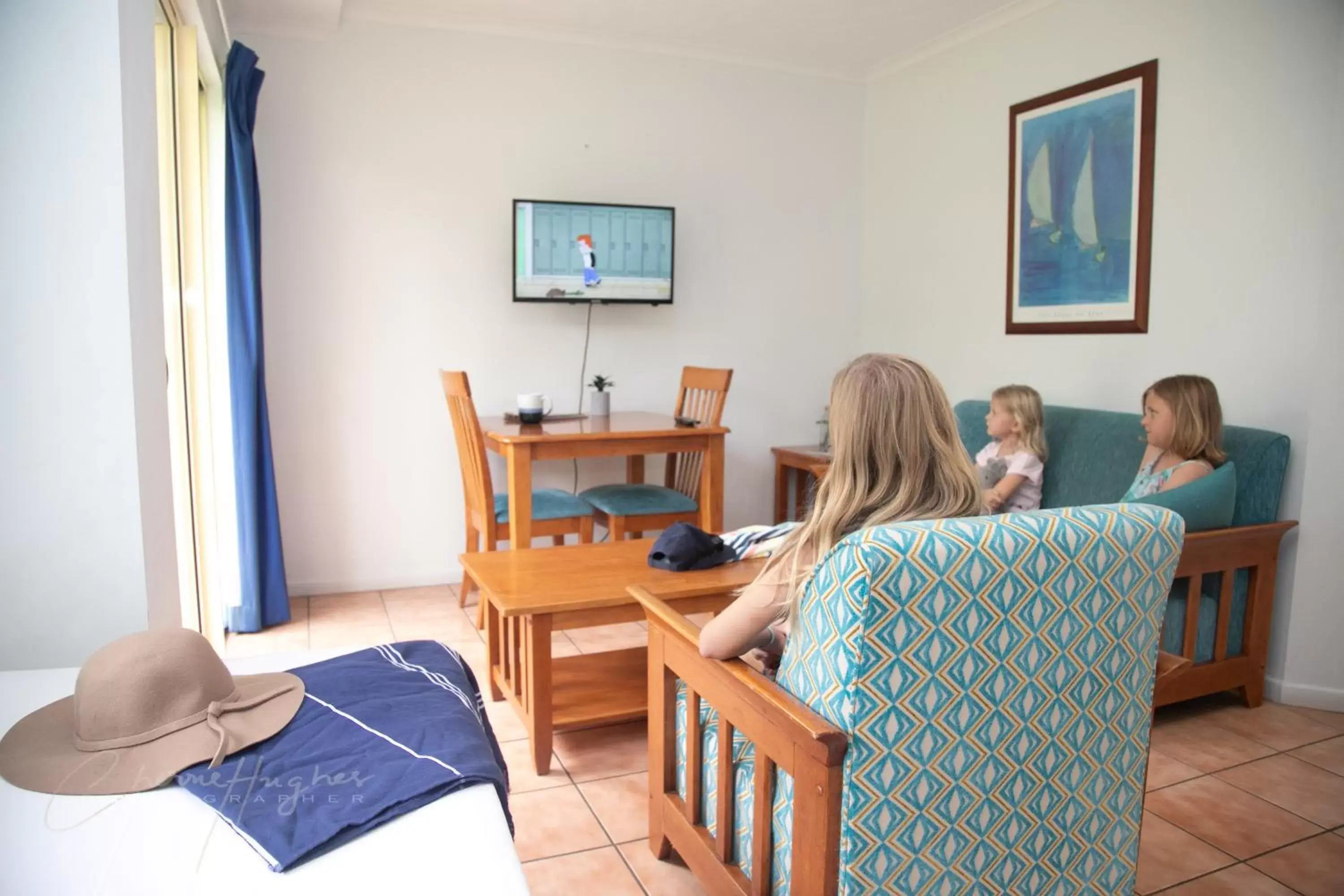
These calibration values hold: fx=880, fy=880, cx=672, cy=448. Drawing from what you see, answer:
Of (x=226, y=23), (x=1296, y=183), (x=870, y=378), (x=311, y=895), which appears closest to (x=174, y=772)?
(x=311, y=895)

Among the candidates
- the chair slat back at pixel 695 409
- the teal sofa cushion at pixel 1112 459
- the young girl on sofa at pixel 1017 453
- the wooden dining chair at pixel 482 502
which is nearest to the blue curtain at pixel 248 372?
the wooden dining chair at pixel 482 502

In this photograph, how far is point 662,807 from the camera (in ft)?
5.94

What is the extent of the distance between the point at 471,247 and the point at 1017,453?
2476 millimetres

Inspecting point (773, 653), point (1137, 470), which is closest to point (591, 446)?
Result: point (773, 653)

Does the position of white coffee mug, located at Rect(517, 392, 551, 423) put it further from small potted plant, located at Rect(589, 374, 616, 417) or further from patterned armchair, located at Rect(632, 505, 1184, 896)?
patterned armchair, located at Rect(632, 505, 1184, 896)

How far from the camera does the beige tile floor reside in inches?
72.8

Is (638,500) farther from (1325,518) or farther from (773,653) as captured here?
(1325,518)

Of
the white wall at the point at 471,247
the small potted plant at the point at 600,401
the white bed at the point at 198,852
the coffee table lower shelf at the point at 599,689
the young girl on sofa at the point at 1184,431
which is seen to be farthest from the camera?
the small potted plant at the point at 600,401

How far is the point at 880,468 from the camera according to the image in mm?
1388

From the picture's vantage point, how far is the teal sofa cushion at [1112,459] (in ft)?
8.77

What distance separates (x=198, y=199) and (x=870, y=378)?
243cm

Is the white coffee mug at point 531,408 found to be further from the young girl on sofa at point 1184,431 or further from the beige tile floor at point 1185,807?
the young girl on sofa at point 1184,431

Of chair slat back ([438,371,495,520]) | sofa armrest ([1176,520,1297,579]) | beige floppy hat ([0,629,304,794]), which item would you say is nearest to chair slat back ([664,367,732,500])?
chair slat back ([438,371,495,520])

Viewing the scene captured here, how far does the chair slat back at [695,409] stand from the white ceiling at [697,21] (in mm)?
1520
